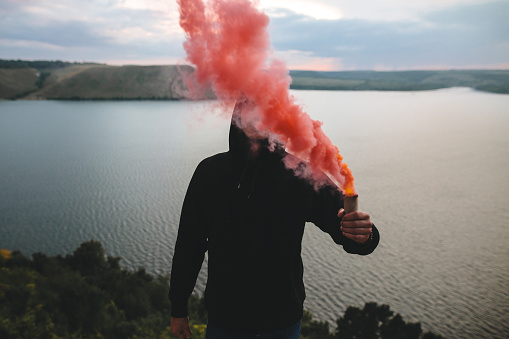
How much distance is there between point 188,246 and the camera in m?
2.40

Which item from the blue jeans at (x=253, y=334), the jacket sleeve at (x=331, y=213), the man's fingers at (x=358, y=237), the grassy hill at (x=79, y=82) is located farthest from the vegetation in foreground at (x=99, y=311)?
the grassy hill at (x=79, y=82)

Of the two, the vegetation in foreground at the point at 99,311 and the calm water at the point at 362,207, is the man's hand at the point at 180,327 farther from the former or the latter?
the vegetation in foreground at the point at 99,311

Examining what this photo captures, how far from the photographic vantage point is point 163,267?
21797mm

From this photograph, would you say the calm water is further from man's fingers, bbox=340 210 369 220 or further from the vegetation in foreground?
the vegetation in foreground

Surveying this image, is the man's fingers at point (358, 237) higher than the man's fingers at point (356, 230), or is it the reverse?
the man's fingers at point (356, 230)

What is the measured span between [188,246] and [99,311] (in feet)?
31.3

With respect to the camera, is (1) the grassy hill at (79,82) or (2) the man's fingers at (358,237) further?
(1) the grassy hill at (79,82)

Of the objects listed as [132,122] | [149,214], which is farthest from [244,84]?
[132,122]

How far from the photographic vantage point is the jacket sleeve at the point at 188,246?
230cm

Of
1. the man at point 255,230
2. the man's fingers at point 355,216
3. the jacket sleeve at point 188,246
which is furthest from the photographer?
the jacket sleeve at point 188,246

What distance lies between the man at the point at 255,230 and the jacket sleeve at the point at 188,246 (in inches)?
0.5

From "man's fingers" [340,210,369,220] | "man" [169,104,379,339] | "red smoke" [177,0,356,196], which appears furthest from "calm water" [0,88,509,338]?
"man's fingers" [340,210,369,220]

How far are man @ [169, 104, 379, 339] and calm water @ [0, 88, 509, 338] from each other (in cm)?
55

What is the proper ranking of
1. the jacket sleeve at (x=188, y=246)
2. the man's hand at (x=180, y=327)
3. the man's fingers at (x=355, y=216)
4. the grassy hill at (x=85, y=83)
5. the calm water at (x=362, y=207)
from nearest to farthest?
the man's fingers at (x=355, y=216) < the jacket sleeve at (x=188, y=246) < the man's hand at (x=180, y=327) < the calm water at (x=362, y=207) < the grassy hill at (x=85, y=83)
